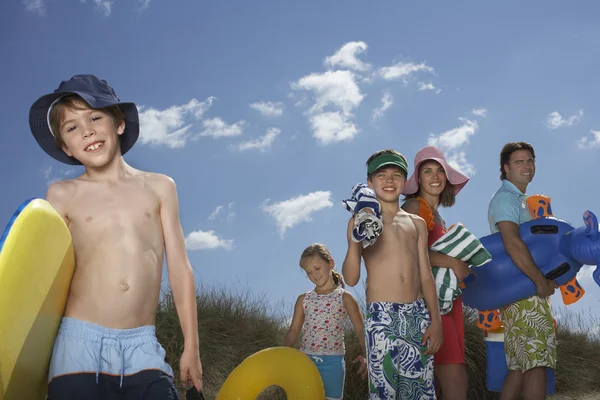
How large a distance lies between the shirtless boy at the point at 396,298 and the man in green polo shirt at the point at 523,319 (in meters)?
1.30

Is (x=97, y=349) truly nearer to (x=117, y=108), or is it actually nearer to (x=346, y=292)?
(x=117, y=108)

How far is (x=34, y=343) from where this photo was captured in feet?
8.46

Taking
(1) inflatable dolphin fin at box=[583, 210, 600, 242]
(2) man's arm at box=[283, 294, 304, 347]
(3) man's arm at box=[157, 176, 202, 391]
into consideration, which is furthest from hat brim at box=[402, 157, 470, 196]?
(3) man's arm at box=[157, 176, 202, 391]

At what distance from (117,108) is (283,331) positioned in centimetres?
615

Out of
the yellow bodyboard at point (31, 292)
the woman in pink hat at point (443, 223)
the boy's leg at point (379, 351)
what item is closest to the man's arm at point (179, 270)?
the yellow bodyboard at point (31, 292)

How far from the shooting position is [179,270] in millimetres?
2918

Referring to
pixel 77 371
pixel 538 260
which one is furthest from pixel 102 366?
pixel 538 260

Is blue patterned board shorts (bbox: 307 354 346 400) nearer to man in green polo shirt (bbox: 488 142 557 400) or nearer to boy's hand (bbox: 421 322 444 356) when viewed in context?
man in green polo shirt (bbox: 488 142 557 400)

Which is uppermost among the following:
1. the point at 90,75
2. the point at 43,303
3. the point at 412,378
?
the point at 90,75

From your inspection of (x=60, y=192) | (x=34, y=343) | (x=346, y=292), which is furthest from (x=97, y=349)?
(x=346, y=292)

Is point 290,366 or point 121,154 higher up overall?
point 121,154

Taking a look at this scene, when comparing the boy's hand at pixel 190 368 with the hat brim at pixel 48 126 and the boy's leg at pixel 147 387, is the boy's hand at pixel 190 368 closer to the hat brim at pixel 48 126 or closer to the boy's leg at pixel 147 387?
the boy's leg at pixel 147 387

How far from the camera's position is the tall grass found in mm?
7066

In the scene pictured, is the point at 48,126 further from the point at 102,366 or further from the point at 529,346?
the point at 529,346
